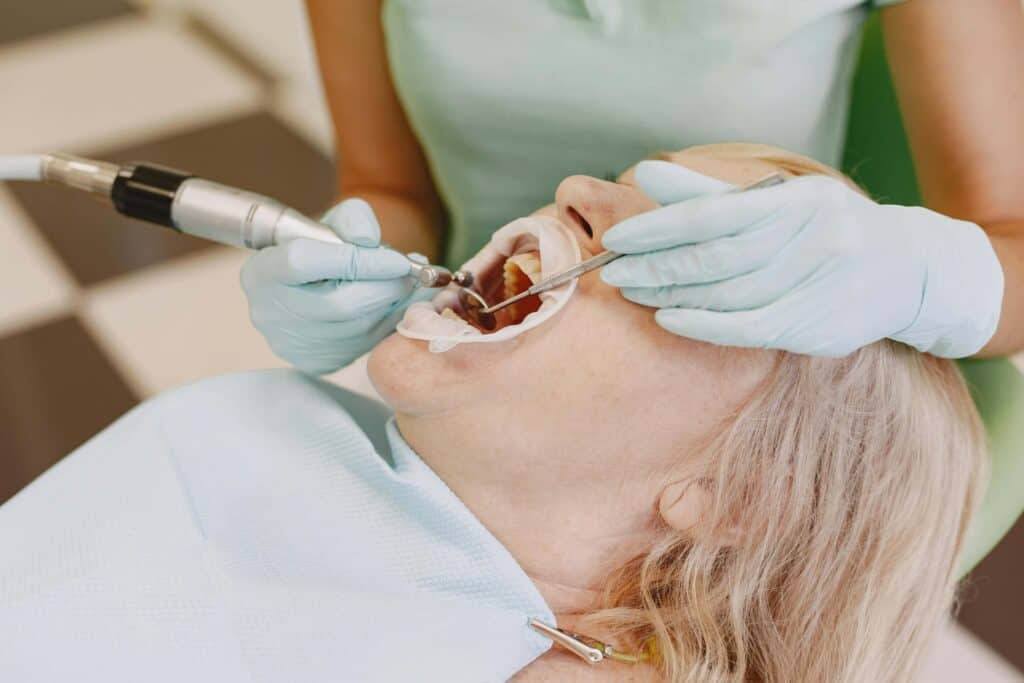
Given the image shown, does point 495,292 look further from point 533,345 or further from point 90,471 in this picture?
point 90,471

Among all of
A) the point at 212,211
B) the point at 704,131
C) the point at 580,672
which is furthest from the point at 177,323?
the point at 580,672

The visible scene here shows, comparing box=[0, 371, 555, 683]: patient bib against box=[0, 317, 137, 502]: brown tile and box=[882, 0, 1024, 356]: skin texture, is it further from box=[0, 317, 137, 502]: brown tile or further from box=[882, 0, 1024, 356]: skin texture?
box=[0, 317, 137, 502]: brown tile

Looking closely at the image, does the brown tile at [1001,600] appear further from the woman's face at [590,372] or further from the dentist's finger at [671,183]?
the dentist's finger at [671,183]

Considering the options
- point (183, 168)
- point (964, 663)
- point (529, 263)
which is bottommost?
point (964, 663)

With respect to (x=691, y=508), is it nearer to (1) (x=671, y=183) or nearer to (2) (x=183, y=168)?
(1) (x=671, y=183)

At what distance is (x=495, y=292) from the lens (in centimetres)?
111

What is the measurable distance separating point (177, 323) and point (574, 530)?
4.52 feet

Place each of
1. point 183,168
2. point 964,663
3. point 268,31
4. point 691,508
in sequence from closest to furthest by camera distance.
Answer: point 691,508 < point 964,663 < point 183,168 < point 268,31

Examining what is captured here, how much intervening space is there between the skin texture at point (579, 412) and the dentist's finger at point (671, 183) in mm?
94

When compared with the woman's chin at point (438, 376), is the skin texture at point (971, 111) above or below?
above

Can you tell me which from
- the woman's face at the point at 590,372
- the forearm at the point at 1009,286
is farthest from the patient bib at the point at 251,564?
the forearm at the point at 1009,286

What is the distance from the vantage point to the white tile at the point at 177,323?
6.93 feet

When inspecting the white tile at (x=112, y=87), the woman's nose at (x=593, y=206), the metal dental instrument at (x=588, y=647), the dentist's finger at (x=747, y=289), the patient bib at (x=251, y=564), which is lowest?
the metal dental instrument at (x=588, y=647)

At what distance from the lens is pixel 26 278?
2.27m
